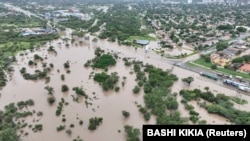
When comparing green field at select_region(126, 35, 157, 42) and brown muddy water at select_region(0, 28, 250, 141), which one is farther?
green field at select_region(126, 35, 157, 42)

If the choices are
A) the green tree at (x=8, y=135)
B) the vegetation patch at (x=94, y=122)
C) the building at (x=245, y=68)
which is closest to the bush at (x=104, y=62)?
the vegetation patch at (x=94, y=122)

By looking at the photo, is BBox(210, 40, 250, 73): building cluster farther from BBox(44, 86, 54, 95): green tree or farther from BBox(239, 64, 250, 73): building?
BBox(44, 86, 54, 95): green tree

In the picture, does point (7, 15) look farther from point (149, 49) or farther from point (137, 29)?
point (149, 49)

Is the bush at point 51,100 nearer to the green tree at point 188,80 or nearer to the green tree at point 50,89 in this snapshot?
the green tree at point 50,89

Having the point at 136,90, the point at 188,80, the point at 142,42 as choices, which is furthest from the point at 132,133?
the point at 142,42

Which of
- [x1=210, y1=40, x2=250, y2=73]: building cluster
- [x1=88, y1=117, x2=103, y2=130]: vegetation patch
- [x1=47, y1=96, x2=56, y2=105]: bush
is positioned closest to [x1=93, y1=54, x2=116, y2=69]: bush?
[x1=47, y1=96, x2=56, y2=105]: bush

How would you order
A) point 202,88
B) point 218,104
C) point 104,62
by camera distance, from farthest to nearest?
point 104,62 → point 202,88 → point 218,104

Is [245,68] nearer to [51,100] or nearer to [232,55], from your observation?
[232,55]

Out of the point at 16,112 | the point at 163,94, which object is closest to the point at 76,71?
the point at 16,112
